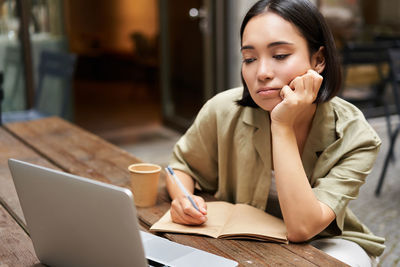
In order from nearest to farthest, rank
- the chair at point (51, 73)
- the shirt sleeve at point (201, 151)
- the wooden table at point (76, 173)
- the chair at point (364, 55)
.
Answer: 1. the wooden table at point (76, 173)
2. the shirt sleeve at point (201, 151)
3. the chair at point (51, 73)
4. the chair at point (364, 55)

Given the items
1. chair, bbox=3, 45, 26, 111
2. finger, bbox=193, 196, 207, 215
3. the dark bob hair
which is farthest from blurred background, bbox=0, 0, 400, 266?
finger, bbox=193, 196, 207, 215

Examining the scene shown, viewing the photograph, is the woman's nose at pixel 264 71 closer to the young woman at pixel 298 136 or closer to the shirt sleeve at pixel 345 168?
the young woman at pixel 298 136

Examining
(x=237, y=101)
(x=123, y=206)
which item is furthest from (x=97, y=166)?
(x=123, y=206)

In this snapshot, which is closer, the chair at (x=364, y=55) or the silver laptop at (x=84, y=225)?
the silver laptop at (x=84, y=225)

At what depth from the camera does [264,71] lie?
1220mm

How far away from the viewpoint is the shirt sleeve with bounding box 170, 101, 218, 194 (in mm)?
1549

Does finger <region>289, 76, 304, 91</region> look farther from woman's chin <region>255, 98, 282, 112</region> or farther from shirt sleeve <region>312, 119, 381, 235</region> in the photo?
shirt sleeve <region>312, 119, 381, 235</region>

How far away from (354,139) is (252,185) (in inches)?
12.2

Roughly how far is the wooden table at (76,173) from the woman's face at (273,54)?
381 millimetres

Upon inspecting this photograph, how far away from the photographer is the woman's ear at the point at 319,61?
131 centimetres

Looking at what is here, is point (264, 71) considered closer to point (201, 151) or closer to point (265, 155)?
point (265, 155)

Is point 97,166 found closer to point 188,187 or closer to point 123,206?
point 188,187

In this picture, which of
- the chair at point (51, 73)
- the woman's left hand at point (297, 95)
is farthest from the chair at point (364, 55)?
the woman's left hand at point (297, 95)

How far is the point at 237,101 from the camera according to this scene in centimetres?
148
